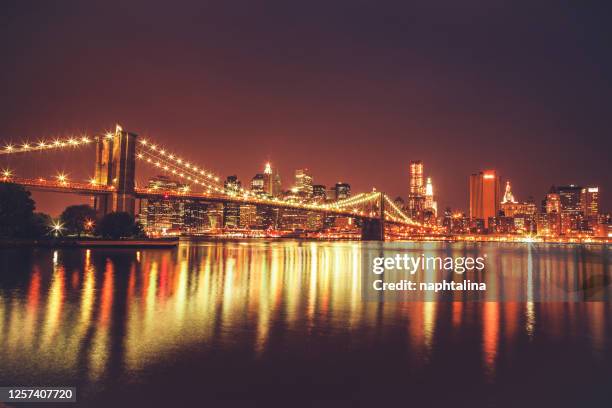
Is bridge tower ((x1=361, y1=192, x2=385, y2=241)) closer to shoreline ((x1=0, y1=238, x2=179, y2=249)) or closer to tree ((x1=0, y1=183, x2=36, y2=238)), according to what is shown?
shoreline ((x1=0, y1=238, x2=179, y2=249))

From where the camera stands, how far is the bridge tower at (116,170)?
46.7 meters

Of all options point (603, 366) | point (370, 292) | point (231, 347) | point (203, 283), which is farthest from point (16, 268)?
point (603, 366)

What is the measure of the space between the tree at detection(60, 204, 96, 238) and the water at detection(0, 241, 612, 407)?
139ft

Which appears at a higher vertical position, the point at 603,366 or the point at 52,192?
the point at 52,192

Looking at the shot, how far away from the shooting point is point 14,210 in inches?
1487

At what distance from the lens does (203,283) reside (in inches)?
774

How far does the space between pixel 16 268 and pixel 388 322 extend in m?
18.1

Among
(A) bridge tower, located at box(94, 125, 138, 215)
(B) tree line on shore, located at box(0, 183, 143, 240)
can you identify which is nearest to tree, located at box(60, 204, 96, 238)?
(B) tree line on shore, located at box(0, 183, 143, 240)

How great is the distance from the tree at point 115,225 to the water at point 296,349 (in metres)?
26.3

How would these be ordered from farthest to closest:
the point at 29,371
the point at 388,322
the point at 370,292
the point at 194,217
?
the point at 194,217, the point at 370,292, the point at 388,322, the point at 29,371

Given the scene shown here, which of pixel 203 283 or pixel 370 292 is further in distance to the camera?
pixel 203 283

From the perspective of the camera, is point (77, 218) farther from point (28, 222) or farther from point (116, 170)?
point (28, 222)

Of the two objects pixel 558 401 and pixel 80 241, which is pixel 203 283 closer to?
pixel 558 401

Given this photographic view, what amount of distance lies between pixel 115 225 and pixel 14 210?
7.42m
